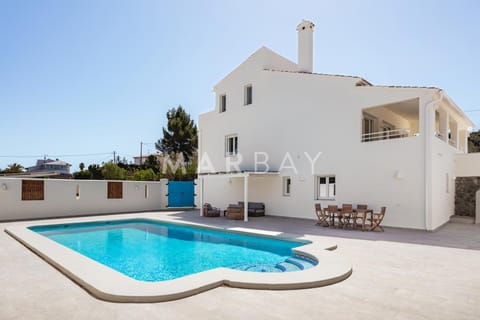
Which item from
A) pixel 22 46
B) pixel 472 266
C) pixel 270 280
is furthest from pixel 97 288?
pixel 22 46

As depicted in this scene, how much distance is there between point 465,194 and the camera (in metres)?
18.6

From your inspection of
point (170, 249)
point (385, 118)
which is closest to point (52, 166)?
point (170, 249)

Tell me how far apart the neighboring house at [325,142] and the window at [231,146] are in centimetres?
7

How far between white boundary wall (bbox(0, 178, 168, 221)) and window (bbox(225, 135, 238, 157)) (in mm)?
5107

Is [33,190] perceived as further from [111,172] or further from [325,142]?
[111,172]

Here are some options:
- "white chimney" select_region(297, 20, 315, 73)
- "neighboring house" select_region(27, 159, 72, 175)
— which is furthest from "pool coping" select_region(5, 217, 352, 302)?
"neighboring house" select_region(27, 159, 72, 175)

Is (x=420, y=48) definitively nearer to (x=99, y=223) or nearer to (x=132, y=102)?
(x=99, y=223)

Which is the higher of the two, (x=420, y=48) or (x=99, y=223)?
(x=420, y=48)

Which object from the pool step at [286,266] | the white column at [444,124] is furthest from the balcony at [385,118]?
the pool step at [286,266]

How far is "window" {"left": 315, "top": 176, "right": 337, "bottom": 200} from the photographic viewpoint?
15.6 meters

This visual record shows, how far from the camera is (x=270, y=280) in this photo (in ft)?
18.5

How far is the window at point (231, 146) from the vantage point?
2068 centimetres

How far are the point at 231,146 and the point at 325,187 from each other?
24.5ft

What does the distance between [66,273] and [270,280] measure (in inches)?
166
